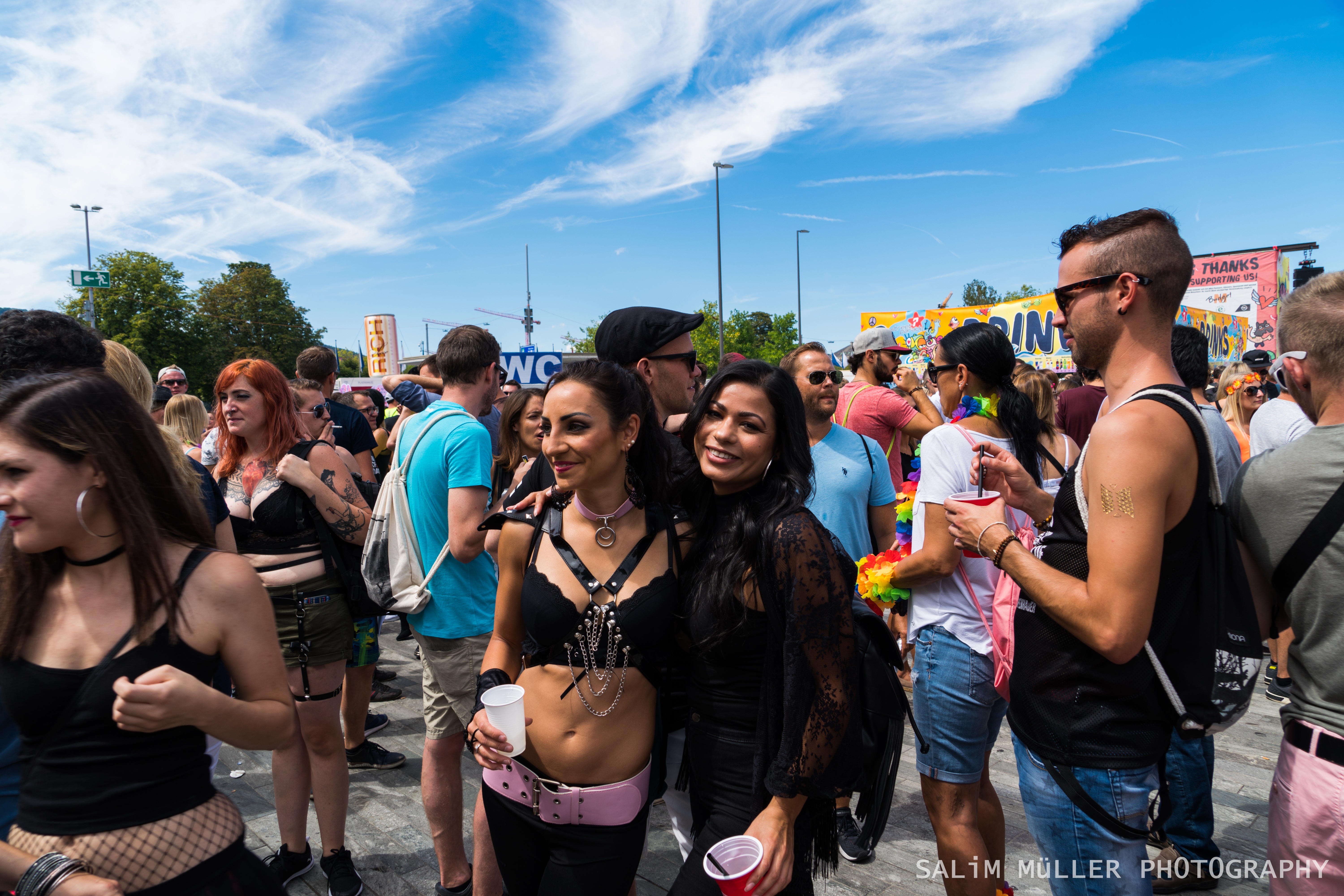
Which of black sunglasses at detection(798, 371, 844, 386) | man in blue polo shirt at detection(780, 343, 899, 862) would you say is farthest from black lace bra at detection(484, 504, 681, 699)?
black sunglasses at detection(798, 371, 844, 386)

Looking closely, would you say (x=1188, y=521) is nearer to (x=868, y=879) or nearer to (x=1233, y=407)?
(x=868, y=879)

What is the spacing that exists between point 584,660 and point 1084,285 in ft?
5.79

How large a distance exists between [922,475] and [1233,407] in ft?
19.7

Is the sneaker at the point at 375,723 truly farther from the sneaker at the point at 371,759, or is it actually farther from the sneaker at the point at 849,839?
the sneaker at the point at 849,839

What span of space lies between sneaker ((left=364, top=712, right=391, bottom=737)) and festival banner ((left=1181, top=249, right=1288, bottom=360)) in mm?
32848

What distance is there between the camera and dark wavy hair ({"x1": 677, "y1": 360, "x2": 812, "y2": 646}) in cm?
200

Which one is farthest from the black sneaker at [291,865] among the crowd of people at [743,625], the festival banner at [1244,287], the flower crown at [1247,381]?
the festival banner at [1244,287]

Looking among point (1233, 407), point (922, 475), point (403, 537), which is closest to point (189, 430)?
point (403, 537)

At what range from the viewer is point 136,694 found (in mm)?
1482

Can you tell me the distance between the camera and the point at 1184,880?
124 inches

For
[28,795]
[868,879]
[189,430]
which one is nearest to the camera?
[28,795]

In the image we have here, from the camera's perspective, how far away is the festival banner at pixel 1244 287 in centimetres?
2881

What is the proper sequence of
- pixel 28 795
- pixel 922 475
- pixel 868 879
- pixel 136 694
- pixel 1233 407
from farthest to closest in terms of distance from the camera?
pixel 1233 407 → pixel 868 879 → pixel 922 475 → pixel 28 795 → pixel 136 694

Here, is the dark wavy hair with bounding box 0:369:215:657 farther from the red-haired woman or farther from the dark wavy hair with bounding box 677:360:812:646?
the red-haired woman
